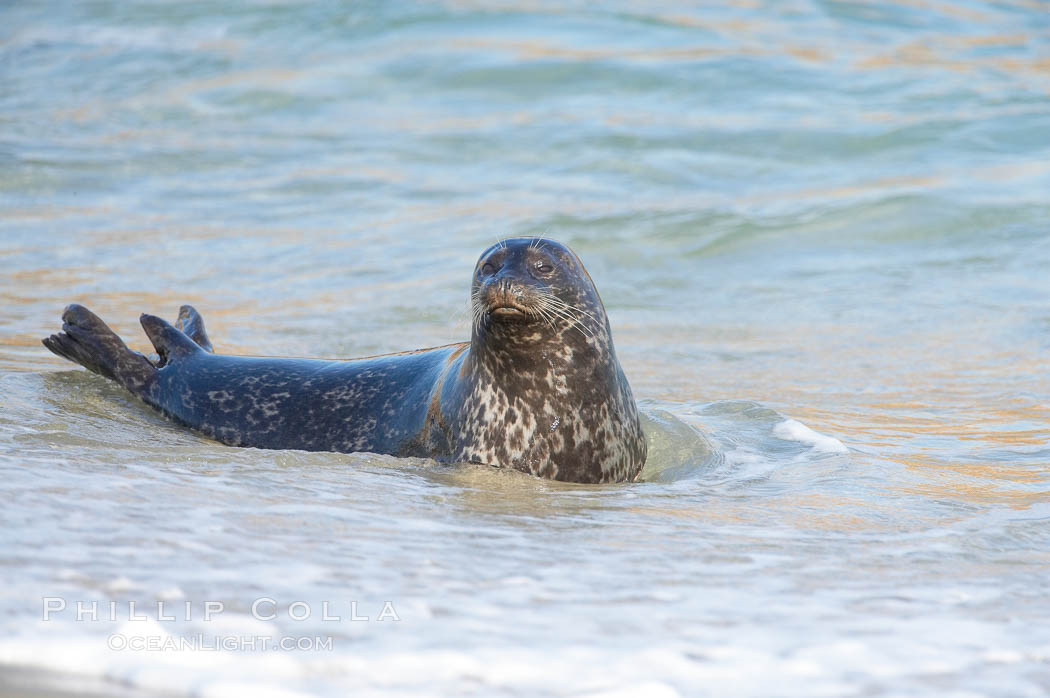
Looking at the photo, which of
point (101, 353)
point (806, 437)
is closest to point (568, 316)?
point (806, 437)

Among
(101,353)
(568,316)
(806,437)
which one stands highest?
(568,316)

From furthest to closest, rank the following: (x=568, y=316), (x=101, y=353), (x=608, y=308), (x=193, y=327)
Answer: (x=608, y=308) → (x=193, y=327) → (x=101, y=353) → (x=568, y=316)

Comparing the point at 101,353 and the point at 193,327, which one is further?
the point at 193,327

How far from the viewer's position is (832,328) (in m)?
8.70

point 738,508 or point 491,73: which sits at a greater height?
point 491,73

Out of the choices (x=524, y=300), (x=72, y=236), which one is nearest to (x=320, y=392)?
(x=524, y=300)

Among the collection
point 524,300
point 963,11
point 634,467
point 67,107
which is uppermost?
point 963,11

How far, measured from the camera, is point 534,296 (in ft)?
14.7

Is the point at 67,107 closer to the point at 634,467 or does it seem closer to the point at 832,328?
the point at 832,328

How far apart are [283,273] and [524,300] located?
19.3ft

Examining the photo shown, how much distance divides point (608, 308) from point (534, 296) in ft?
16.4

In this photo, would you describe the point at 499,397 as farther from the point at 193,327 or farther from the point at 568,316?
the point at 193,327

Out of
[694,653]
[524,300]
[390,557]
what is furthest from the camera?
[524,300]

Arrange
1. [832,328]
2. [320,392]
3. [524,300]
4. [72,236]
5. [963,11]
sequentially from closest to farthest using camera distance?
1. [524,300]
2. [320,392]
3. [832,328]
4. [72,236]
5. [963,11]
